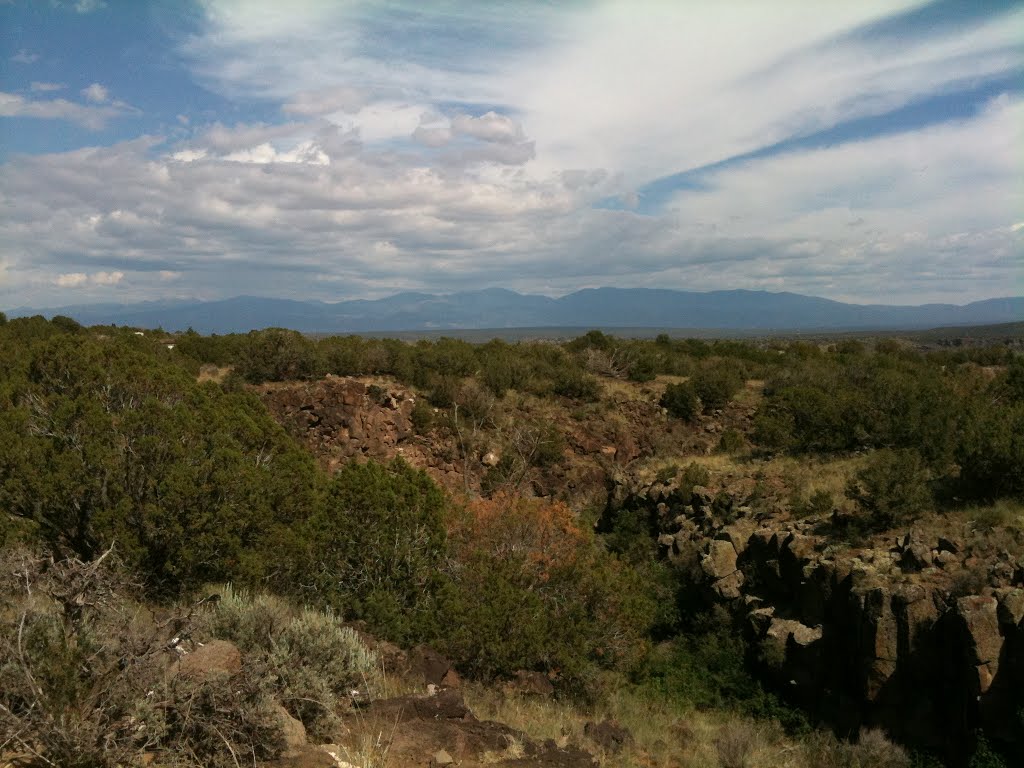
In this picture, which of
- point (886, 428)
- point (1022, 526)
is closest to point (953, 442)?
point (886, 428)

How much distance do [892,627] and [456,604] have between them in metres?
6.62

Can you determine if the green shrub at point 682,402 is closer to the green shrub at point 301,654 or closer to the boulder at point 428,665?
the boulder at point 428,665

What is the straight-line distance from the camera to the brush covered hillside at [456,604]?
5.05 metres

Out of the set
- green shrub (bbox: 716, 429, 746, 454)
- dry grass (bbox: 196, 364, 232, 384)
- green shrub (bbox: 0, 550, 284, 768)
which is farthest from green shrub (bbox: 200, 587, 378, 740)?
dry grass (bbox: 196, 364, 232, 384)

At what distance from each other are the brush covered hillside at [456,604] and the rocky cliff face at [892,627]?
43 millimetres

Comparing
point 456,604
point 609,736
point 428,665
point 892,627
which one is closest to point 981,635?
point 892,627

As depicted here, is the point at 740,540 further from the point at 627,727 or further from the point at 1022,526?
the point at 627,727

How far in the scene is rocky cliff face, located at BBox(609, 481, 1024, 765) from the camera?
9.06m

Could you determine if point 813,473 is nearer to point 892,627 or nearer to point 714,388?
point 892,627

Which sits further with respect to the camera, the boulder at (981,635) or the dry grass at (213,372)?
the dry grass at (213,372)

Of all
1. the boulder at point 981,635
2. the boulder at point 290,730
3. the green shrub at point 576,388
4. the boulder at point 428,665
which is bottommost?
the boulder at point 428,665

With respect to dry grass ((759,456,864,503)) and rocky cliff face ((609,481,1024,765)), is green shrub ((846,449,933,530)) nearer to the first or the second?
rocky cliff face ((609,481,1024,765))

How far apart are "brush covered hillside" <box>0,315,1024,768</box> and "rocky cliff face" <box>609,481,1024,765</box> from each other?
→ 0.04m

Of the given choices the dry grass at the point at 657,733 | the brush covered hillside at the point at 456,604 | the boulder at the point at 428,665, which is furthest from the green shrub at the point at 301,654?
the dry grass at the point at 657,733
